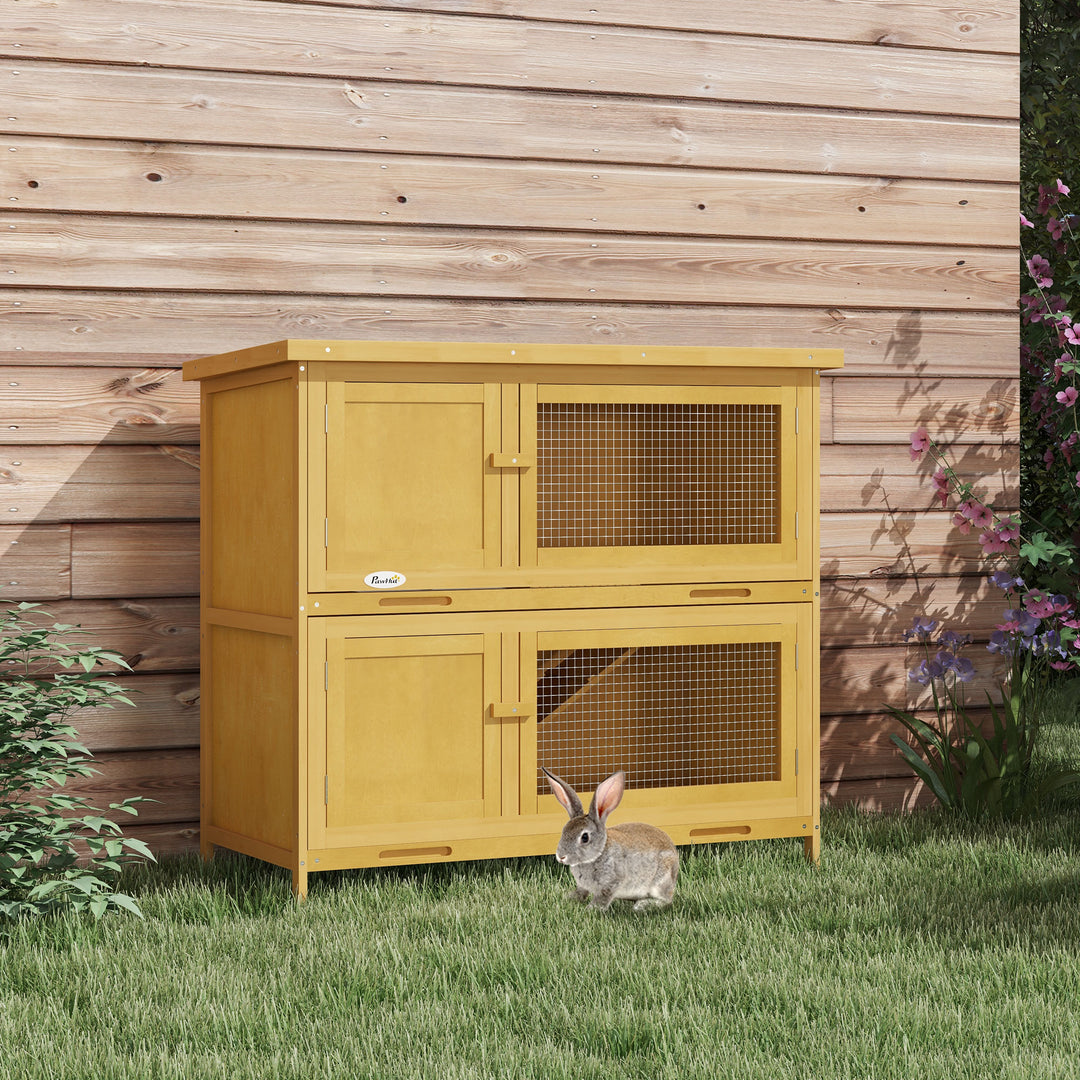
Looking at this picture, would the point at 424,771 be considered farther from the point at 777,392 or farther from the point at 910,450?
the point at 910,450

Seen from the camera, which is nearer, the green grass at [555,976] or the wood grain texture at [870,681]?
the green grass at [555,976]

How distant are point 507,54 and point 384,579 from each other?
1.84 m

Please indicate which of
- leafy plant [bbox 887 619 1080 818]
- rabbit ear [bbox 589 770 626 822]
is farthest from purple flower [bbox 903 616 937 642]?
rabbit ear [bbox 589 770 626 822]

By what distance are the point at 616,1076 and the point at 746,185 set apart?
3059mm

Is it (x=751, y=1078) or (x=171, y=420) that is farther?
(x=171, y=420)

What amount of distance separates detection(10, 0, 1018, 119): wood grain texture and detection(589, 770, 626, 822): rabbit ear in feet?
7.28

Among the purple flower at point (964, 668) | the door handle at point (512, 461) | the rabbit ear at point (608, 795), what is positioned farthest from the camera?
the purple flower at point (964, 668)

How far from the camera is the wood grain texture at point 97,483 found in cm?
395

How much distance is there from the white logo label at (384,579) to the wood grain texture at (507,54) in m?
1.64

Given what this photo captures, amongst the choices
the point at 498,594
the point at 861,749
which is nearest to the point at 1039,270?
the point at 861,749

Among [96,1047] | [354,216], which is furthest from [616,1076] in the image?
[354,216]

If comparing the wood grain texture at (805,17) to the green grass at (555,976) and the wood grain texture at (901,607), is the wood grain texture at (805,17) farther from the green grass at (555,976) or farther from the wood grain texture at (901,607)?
the green grass at (555,976)

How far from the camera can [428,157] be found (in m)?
4.27

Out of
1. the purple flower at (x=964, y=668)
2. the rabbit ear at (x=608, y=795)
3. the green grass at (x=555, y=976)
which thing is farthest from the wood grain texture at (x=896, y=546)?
the rabbit ear at (x=608, y=795)
